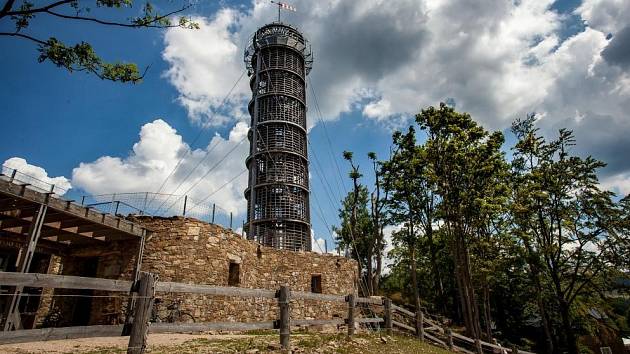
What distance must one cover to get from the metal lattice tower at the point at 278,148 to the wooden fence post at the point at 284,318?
678 inches

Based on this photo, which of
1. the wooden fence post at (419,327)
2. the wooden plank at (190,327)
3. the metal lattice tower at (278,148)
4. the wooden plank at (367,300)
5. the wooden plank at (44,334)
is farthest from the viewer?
the metal lattice tower at (278,148)

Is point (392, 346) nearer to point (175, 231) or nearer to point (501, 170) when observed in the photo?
point (175, 231)

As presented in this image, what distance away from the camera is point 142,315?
4215mm

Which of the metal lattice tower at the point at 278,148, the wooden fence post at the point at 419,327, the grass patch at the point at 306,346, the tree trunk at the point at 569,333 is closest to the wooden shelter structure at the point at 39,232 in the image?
the grass patch at the point at 306,346

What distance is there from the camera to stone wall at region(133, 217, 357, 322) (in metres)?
11.6

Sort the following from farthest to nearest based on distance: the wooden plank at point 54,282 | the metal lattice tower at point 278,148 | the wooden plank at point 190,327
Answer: the metal lattice tower at point 278,148, the wooden plank at point 190,327, the wooden plank at point 54,282

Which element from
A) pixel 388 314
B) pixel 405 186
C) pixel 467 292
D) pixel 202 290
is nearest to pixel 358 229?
pixel 405 186

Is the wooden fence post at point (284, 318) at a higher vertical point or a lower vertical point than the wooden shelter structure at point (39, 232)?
lower

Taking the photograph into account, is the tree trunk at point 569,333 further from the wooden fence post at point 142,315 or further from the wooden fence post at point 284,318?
the wooden fence post at point 142,315

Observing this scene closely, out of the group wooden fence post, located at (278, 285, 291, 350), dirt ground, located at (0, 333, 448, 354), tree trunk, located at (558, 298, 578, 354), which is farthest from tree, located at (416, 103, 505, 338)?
wooden fence post, located at (278, 285, 291, 350)

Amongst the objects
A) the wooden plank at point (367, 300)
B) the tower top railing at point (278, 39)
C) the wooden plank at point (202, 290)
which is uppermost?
the tower top railing at point (278, 39)

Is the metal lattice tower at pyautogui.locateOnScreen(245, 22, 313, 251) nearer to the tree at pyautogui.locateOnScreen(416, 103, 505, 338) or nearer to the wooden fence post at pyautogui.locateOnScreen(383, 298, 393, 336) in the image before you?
→ the tree at pyautogui.locateOnScreen(416, 103, 505, 338)

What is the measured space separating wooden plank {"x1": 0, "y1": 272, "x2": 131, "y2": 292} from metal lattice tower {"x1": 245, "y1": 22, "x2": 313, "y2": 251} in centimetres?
1907

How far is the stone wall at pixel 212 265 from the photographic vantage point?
38.1ft
